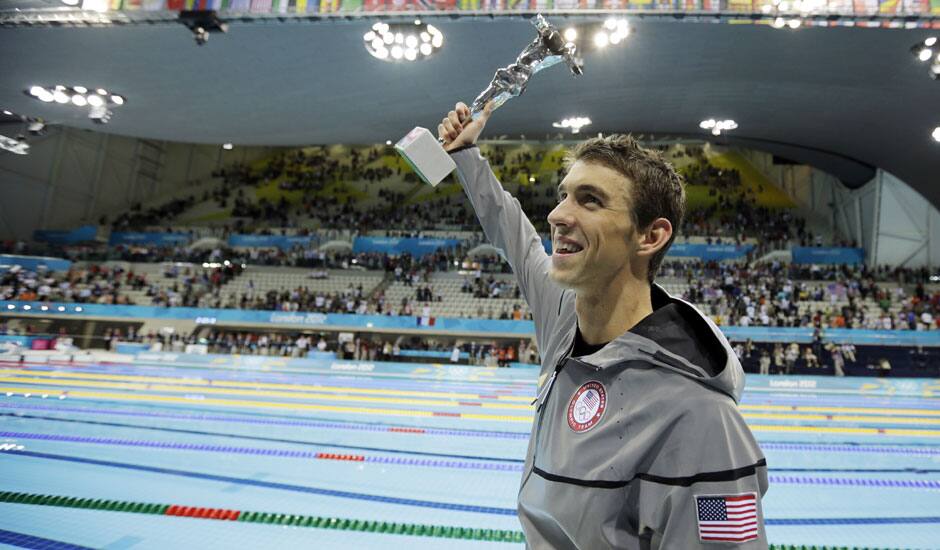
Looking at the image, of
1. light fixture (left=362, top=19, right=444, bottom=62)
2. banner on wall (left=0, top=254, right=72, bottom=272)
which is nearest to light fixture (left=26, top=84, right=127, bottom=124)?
banner on wall (left=0, top=254, right=72, bottom=272)

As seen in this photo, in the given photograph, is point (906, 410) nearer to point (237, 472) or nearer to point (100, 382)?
point (237, 472)

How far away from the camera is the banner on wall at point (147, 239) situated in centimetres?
2555

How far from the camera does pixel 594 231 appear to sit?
1.21 metres

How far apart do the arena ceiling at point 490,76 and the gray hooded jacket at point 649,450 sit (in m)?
9.22

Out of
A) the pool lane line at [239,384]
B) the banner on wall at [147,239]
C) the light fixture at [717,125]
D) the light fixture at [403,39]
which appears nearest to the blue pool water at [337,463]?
the pool lane line at [239,384]

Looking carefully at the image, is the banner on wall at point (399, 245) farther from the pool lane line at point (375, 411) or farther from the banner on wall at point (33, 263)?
the pool lane line at point (375, 411)

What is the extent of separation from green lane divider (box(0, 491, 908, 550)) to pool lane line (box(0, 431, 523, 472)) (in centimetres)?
144

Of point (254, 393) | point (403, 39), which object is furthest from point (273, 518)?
point (403, 39)

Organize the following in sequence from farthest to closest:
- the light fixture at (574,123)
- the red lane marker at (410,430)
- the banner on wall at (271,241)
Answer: the banner on wall at (271,241) → the light fixture at (574,123) → the red lane marker at (410,430)

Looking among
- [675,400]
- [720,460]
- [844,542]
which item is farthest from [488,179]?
[844,542]

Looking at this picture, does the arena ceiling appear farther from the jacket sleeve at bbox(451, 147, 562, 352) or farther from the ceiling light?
the jacket sleeve at bbox(451, 147, 562, 352)

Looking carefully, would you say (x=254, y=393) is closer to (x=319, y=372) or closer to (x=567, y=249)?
(x=319, y=372)

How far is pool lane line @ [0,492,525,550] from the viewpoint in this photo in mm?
3188

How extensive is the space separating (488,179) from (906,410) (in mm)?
9748
